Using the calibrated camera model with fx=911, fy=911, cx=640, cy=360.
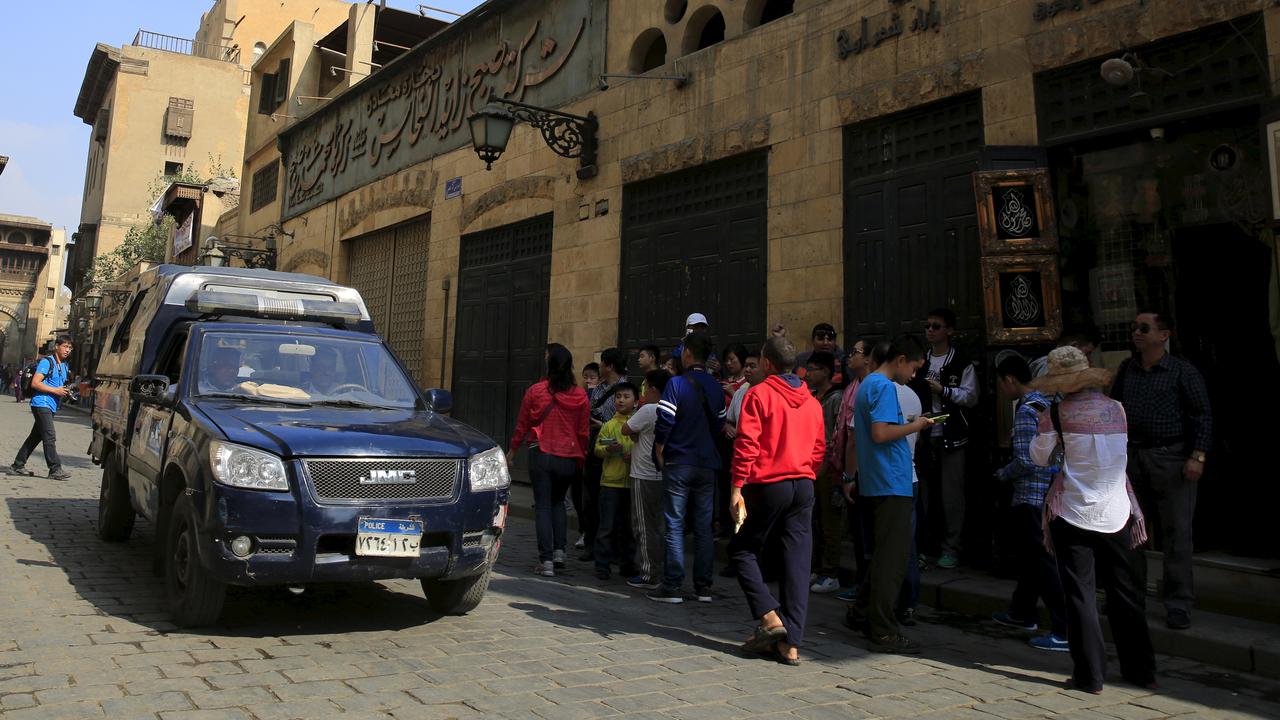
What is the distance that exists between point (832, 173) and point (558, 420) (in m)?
4.30

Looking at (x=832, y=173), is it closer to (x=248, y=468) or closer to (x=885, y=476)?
(x=885, y=476)

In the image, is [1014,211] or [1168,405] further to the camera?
[1014,211]

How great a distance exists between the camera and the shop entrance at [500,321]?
14.2 meters

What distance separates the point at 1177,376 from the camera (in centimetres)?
566

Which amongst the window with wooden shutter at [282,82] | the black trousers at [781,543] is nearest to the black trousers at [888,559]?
the black trousers at [781,543]

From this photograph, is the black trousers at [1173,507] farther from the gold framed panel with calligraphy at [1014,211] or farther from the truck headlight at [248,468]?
the truck headlight at [248,468]

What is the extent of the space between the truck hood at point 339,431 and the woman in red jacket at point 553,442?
162cm

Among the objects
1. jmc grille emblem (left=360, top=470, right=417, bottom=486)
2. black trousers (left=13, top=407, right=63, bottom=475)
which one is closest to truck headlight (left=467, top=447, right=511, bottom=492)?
jmc grille emblem (left=360, top=470, right=417, bottom=486)

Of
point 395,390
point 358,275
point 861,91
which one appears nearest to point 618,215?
point 861,91

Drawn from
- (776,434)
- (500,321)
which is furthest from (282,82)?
(776,434)

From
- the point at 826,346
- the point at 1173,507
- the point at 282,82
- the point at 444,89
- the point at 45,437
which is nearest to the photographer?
the point at 1173,507

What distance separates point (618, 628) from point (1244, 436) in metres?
5.69

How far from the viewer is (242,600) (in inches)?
220

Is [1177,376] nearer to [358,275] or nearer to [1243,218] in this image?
[1243,218]
